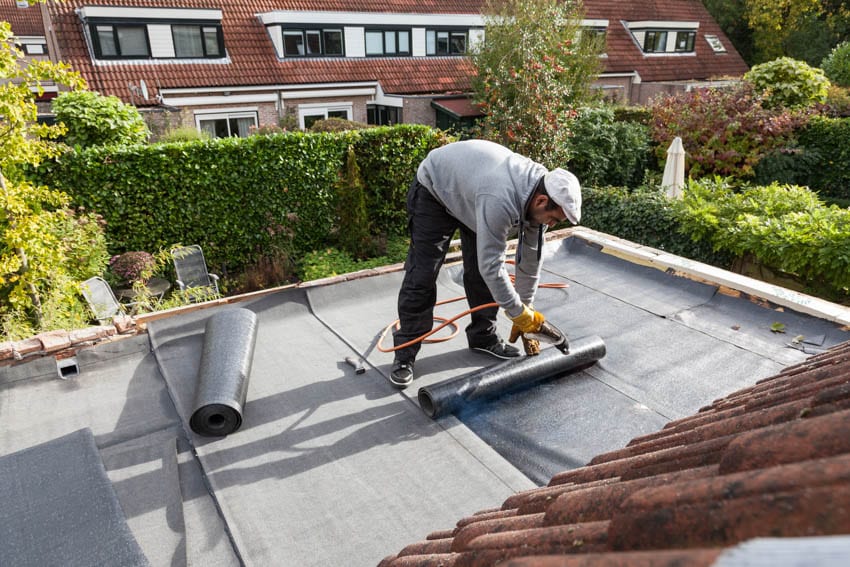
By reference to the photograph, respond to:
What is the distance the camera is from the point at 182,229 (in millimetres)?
6953

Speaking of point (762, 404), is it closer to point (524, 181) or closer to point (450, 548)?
point (450, 548)

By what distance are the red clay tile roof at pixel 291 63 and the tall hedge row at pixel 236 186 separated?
7.28m

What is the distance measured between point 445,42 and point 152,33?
850 cm

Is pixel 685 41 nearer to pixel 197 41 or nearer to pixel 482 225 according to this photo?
pixel 197 41

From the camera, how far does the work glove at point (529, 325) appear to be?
3.18 meters

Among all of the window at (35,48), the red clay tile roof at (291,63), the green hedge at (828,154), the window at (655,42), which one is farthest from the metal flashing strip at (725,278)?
the window at (35,48)

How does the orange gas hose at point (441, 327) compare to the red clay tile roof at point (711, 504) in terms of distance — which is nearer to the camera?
the red clay tile roof at point (711, 504)

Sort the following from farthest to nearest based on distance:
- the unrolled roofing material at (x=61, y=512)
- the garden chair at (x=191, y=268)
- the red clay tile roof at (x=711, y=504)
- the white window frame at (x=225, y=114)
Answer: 1. the white window frame at (x=225, y=114)
2. the garden chair at (x=191, y=268)
3. the unrolled roofing material at (x=61, y=512)
4. the red clay tile roof at (x=711, y=504)

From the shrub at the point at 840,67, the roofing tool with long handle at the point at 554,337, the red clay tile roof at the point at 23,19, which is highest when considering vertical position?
the red clay tile roof at the point at 23,19

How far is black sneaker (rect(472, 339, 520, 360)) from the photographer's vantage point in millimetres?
3824

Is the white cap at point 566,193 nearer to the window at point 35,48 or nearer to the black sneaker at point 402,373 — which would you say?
the black sneaker at point 402,373

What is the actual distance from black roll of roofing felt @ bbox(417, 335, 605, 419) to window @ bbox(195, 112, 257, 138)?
472 inches

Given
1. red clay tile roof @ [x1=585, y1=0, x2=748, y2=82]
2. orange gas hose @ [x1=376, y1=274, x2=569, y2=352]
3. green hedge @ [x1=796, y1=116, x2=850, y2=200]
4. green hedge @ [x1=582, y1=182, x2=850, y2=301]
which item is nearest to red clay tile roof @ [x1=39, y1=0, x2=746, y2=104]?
red clay tile roof @ [x1=585, y1=0, x2=748, y2=82]

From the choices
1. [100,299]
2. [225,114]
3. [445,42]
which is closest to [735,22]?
[445,42]
